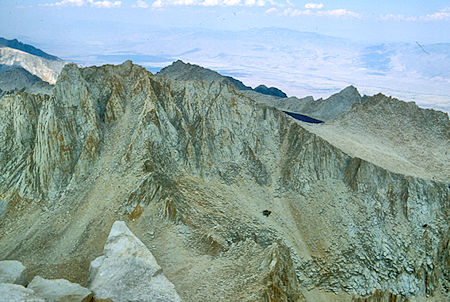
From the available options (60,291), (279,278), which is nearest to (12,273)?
(60,291)

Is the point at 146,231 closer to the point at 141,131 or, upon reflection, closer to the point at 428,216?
the point at 141,131

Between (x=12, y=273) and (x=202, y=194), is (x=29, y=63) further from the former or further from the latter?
(x=12, y=273)

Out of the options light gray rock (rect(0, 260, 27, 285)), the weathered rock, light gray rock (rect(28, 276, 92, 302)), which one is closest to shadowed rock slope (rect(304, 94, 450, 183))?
the weathered rock

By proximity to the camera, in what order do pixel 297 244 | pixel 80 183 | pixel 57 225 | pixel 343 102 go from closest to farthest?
pixel 57 225 → pixel 80 183 → pixel 297 244 → pixel 343 102

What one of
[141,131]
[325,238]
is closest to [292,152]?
[325,238]

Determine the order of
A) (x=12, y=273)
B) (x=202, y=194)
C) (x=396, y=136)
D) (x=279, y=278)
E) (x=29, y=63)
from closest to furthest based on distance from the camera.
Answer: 1. (x=12, y=273)
2. (x=279, y=278)
3. (x=202, y=194)
4. (x=396, y=136)
5. (x=29, y=63)
